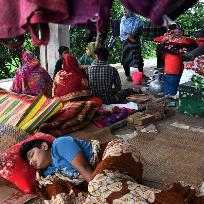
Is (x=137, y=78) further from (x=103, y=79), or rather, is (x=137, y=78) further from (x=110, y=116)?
(x=110, y=116)

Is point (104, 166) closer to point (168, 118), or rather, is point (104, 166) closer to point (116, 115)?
point (116, 115)

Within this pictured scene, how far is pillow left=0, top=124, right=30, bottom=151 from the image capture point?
3.49 m

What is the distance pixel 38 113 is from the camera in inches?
161

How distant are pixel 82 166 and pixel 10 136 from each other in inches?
47.9

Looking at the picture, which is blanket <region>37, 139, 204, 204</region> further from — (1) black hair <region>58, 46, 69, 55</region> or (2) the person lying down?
(1) black hair <region>58, 46, 69, 55</region>

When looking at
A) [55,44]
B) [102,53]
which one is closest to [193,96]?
[102,53]

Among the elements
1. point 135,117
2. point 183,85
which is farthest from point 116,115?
point 183,85

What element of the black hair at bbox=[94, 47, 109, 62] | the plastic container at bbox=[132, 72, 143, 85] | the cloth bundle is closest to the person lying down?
the cloth bundle

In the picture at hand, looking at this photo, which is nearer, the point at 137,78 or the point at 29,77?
the point at 29,77

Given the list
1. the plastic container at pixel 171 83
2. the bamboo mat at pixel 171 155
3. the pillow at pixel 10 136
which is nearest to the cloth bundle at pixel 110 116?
the bamboo mat at pixel 171 155

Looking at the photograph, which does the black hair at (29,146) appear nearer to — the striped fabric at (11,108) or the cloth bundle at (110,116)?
the striped fabric at (11,108)

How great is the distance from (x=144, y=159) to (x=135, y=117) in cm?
105

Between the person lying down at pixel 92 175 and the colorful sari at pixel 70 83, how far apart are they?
1843 millimetres

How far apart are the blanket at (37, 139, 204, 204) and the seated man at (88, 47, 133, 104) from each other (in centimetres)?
215
